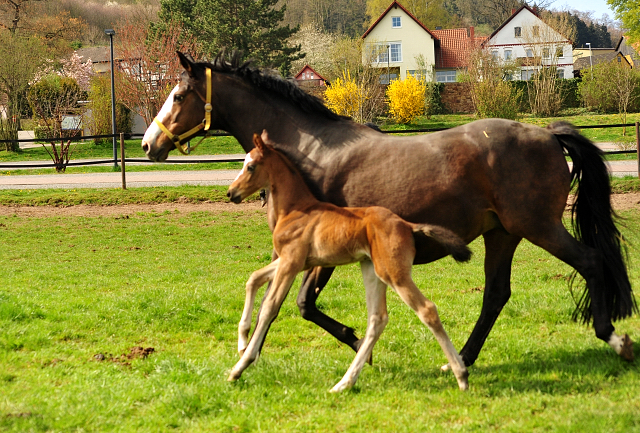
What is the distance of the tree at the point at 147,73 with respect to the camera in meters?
32.1

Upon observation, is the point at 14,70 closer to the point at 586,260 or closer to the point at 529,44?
the point at 529,44

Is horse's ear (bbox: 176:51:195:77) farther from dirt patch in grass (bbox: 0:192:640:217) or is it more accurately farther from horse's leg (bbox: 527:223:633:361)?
dirt patch in grass (bbox: 0:192:640:217)

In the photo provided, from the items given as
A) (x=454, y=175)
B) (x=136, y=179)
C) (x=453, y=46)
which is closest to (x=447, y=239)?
(x=454, y=175)

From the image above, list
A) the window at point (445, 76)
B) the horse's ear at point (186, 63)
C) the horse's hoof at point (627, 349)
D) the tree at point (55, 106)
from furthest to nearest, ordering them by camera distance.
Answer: the window at point (445, 76), the tree at point (55, 106), the horse's ear at point (186, 63), the horse's hoof at point (627, 349)

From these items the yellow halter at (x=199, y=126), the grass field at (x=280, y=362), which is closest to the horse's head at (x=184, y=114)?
the yellow halter at (x=199, y=126)

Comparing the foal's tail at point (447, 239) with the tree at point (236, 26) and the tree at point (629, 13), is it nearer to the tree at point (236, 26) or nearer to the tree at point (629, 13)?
the tree at point (236, 26)

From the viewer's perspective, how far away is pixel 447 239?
4.18 meters

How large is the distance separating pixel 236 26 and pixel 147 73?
1089 centimetres

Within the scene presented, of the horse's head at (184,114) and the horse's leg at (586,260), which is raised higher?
the horse's head at (184,114)

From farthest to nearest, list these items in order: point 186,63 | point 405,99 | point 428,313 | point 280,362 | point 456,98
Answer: point 456,98, point 405,99, point 186,63, point 280,362, point 428,313

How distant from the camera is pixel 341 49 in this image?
43.3 metres

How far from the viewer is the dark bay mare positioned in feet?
15.4

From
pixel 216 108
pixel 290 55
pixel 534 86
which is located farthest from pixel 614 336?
pixel 290 55

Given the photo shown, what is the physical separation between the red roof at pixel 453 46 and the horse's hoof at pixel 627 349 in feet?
176
